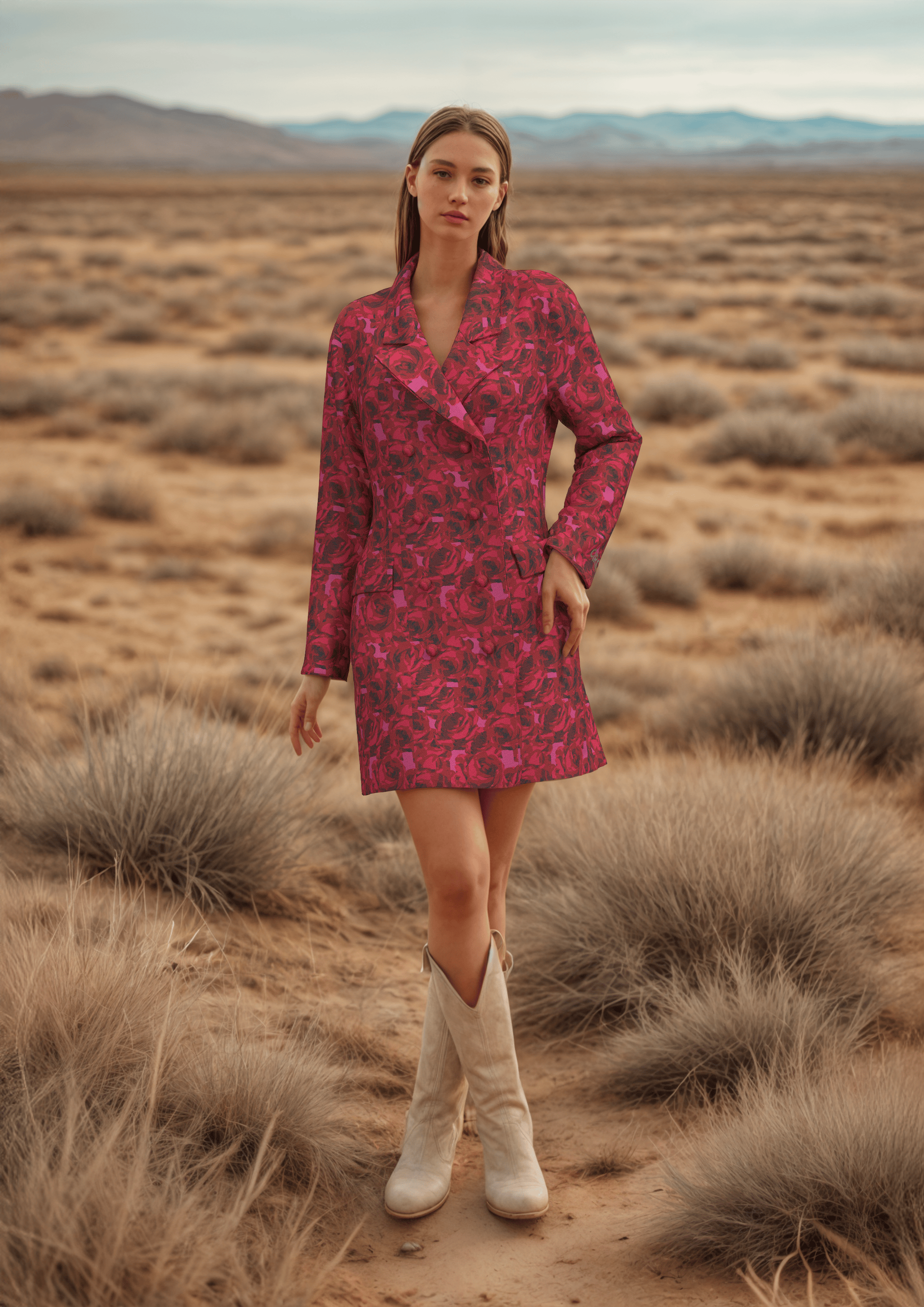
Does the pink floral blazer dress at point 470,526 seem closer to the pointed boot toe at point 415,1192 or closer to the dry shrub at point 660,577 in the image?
the pointed boot toe at point 415,1192

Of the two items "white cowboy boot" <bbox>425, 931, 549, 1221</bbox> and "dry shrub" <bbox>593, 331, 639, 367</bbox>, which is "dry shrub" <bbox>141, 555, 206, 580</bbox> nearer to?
"white cowboy boot" <bbox>425, 931, 549, 1221</bbox>

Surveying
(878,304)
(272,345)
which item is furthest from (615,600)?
(878,304)

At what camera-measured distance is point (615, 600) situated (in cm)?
856

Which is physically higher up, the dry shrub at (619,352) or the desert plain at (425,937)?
the dry shrub at (619,352)

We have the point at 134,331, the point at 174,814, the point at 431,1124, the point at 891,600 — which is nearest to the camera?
the point at 431,1124

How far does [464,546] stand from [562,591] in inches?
8.5

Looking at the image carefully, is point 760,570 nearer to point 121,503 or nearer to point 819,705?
point 819,705

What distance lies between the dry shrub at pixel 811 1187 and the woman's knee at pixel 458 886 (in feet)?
2.26

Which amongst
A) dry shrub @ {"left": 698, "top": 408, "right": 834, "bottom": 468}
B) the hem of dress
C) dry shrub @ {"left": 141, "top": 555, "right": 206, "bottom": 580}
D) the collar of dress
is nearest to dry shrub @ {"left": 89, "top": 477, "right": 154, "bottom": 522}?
dry shrub @ {"left": 141, "top": 555, "right": 206, "bottom": 580}

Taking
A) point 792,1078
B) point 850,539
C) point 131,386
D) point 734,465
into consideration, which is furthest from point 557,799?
point 131,386

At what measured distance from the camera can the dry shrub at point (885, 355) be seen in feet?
56.5

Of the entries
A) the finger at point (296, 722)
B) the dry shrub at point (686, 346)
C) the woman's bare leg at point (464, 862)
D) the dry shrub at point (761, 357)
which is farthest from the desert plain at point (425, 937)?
the dry shrub at point (686, 346)

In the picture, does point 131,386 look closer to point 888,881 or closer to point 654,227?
point 888,881

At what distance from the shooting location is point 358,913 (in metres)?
4.20
